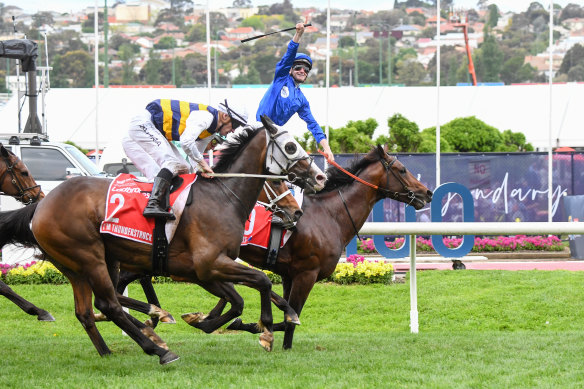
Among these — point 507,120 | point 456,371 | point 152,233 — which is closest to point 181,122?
point 152,233

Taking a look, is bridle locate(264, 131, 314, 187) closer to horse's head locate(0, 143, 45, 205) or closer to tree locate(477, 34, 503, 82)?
horse's head locate(0, 143, 45, 205)

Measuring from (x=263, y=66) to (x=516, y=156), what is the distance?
273ft

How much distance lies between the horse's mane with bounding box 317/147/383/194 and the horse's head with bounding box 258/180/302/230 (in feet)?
3.03

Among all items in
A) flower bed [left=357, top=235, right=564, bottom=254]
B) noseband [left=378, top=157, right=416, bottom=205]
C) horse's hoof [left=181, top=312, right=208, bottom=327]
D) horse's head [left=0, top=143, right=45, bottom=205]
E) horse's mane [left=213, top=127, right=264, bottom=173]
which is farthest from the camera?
flower bed [left=357, top=235, right=564, bottom=254]

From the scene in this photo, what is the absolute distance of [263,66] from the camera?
100 m

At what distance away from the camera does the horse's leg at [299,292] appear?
7.27 m

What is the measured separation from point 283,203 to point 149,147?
4.20 ft

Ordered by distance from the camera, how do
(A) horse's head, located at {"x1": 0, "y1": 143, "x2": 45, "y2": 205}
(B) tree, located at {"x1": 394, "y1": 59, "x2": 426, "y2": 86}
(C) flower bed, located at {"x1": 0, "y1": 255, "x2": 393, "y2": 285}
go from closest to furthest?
(A) horse's head, located at {"x1": 0, "y1": 143, "x2": 45, "y2": 205} → (C) flower bed, located at {"x1": 0, "y1": 255, "x2": 393, "y2": 285} → (B) tree, located at {"x1": 394, "y1": 59, "x2": 426, "y2": 86}

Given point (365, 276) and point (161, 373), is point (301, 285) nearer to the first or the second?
point (161, 373)

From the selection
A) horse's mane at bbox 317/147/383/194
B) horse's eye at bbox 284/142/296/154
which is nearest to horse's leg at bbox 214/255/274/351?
horse's eye at bbox 284/142/296/154

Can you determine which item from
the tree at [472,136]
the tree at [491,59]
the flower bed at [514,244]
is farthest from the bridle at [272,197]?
the tree at [491,59]

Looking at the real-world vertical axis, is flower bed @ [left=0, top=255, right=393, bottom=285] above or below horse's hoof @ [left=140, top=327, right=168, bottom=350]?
below

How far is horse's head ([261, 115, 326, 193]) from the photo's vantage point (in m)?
6.76

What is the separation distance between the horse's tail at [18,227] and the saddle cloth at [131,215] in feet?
3.56
